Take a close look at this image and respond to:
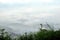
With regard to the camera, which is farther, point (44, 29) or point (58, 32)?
point (44, 29)

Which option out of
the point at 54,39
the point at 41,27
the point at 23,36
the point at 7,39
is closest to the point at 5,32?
the point at 7,39

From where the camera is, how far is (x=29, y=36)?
A: 523 cm

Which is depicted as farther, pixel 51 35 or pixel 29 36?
pixel 29 36

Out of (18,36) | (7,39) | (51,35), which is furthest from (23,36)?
(51,35)

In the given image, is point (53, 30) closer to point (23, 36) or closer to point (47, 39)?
point (47, 39)

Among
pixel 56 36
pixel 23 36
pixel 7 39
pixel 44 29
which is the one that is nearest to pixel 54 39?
pixel 56 36

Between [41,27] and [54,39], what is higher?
[41,27]

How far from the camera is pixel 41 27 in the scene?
553 centimetres

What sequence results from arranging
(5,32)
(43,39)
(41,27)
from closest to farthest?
(43,39) < (5,32) < (41,27)

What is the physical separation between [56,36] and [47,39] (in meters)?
0.30

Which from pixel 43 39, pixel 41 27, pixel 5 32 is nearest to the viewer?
pixel 43 39

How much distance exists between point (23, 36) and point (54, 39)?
3.42ft

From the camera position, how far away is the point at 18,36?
5305 mm

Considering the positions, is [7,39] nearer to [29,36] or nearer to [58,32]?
[29,36]
